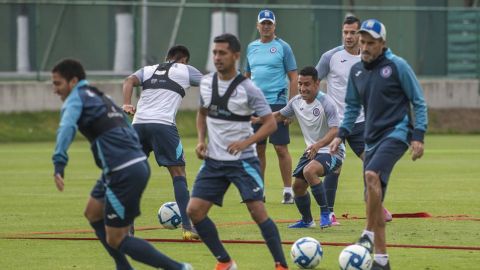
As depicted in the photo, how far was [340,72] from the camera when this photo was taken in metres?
16.8

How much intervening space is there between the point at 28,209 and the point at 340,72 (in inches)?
179

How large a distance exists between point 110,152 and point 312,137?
4.98 metres

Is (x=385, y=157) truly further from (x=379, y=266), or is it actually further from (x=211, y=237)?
(x=211, y=237)

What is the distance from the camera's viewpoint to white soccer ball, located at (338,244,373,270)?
11.2 m

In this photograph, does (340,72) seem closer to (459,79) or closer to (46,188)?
(46,188)

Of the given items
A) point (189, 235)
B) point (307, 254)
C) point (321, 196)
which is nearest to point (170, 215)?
point (189, 235)

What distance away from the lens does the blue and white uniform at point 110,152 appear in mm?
10531

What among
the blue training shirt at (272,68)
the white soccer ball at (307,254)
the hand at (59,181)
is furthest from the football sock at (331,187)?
the hand at (59,181)

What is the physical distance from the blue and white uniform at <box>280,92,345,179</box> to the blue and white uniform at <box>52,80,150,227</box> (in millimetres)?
4520

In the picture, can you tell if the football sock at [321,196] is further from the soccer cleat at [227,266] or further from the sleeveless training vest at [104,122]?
the sleeveless training vest at [104,122]

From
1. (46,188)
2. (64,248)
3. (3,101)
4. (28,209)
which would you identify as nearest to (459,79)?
(3,101)

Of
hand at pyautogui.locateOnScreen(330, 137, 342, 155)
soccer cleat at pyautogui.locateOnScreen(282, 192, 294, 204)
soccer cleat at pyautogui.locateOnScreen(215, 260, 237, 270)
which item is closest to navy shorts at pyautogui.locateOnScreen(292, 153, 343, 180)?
hand at pyautogui.locateOnScreen(330, 137, 342, 155)

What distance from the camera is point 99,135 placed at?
10680 millimetres

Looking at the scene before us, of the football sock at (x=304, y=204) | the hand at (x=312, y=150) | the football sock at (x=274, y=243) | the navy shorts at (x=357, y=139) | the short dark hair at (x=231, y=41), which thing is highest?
the short dark hair at (x=231, y=41)
